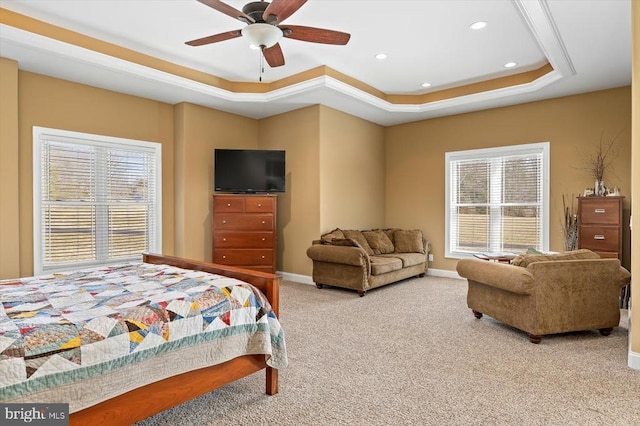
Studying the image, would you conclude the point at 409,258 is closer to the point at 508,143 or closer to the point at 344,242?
the point at 344,242

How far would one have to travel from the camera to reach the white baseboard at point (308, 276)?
20.1ft

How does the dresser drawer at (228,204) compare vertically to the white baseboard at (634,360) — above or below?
above

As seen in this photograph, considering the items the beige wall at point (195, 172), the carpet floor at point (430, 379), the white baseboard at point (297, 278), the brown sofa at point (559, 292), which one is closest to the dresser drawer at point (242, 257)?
the beige wall at point (195, 172)

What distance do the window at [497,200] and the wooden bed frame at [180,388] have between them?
483 centimetres

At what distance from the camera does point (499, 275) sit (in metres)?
3.54

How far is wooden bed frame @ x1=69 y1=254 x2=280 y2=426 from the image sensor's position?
5.48 feet

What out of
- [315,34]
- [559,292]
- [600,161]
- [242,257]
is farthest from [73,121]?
[600,161]

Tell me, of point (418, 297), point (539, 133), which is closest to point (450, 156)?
→ point (539, 133)

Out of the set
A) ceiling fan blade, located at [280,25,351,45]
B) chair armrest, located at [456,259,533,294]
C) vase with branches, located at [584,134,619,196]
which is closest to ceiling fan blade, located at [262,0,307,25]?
ceiling fan blade, located at [280,25,351,45]

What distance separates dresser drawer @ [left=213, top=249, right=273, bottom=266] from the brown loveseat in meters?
0.73

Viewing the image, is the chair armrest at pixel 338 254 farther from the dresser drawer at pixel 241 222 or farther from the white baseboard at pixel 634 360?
the white baseboard at pixel 634 360

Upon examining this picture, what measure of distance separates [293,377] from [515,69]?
194 inches

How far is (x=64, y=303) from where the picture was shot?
195 centimetres

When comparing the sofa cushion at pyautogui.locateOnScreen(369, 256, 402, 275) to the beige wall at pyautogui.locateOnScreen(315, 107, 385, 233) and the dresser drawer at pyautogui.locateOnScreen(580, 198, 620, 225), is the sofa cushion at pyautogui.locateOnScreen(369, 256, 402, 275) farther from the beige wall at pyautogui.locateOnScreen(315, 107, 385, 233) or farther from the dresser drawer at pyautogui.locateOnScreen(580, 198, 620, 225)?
the dresser drawer at pyautogui.locateOnScreen(580, 198, 620, 225)
